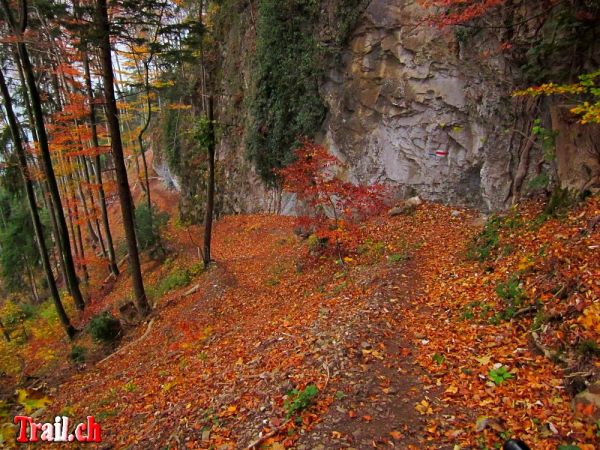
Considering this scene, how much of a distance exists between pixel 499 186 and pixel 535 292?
17.0 feet

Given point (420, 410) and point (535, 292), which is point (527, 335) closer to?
point (535, 292)

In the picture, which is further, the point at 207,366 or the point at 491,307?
the point at 207,366

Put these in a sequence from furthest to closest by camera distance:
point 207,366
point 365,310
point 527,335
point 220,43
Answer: point 220,43
point 207,366
point 365,310
point 527,335

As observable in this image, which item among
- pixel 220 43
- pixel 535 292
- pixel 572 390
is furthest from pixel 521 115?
pixel 220 43

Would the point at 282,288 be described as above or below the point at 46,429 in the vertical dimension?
above

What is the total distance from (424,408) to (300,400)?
58.8 inches

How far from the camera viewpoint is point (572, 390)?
3861mm

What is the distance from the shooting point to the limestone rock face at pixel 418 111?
32.4 ft

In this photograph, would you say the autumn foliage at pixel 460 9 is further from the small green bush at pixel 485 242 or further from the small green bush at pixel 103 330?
the small green bush at pixel 103 330

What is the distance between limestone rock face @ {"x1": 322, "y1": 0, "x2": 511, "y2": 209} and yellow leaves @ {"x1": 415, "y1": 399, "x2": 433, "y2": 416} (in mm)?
6917

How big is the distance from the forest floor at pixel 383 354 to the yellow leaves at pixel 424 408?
1 cm

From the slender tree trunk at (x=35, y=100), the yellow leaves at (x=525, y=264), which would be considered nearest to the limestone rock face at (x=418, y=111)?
the yellow leaves at (x=525, y=264)

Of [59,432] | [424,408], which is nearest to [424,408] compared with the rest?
[424,408]

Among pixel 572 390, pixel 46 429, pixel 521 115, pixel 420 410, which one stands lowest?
pixel 46 429
